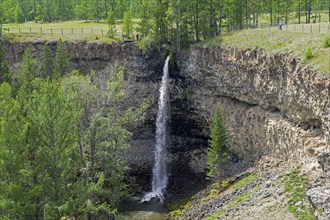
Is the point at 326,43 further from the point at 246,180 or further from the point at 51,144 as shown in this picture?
the point at 51,144

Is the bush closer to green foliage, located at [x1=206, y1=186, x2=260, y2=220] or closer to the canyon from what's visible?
the canyon

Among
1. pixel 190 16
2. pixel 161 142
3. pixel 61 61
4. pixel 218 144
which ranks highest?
pixel 190 16

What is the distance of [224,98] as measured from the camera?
164ft

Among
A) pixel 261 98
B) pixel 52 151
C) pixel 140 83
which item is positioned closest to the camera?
pixel 52 151

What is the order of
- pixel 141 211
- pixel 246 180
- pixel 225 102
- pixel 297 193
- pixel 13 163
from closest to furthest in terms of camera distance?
pixel 13 163, pixel 297 193, pixel 246 180, pixel 141 211, pixel 225 102

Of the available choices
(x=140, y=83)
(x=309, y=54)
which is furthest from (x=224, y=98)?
(x=309, y=54)

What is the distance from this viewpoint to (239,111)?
4731 cm

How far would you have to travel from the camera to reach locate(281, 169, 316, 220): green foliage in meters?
28.9

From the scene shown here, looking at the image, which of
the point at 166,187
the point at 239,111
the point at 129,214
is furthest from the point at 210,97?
the point at 129,214

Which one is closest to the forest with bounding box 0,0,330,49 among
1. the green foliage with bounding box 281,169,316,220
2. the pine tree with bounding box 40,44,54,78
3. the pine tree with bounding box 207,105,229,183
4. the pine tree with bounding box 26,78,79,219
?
the pine tree with bounding box 40,44,54,78

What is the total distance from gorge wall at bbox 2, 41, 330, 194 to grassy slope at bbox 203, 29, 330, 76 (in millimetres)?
812

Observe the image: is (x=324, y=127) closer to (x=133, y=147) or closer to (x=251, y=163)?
(x=251, y=163)

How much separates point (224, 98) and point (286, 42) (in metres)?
11.5

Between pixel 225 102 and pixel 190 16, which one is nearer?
pixel 225 102
